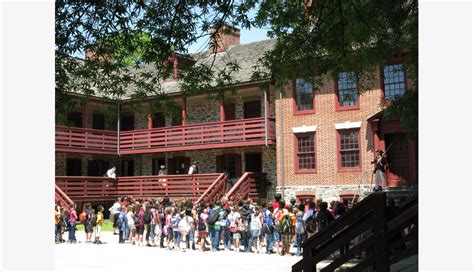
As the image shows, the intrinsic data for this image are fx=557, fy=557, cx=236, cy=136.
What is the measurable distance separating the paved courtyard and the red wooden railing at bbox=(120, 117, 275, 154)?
10.7 meters

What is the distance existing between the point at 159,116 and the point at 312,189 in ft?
38.0

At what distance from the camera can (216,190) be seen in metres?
27.5

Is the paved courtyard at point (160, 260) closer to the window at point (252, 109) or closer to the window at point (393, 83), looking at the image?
the window at point (393, 83)

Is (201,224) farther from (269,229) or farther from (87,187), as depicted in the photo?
(87,187)

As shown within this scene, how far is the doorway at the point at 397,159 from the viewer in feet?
79.0

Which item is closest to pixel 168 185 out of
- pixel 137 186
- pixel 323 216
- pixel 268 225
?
pixel 137 186

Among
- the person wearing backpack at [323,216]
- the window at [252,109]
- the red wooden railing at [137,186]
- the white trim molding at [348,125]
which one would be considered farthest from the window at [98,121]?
the person wearing backpack at [323,216]

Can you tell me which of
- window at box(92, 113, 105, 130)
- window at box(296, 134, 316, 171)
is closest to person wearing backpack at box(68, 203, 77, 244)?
window at box(296, 134, 316, 171)

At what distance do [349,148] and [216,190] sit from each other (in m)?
6.79

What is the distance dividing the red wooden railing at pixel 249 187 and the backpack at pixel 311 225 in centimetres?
1065

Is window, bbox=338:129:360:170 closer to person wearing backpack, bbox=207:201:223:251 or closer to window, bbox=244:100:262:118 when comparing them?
window, bbox=244:100:262:118

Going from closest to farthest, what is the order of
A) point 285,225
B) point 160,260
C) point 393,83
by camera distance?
point 160,260 → point 285,225 → point 393,83

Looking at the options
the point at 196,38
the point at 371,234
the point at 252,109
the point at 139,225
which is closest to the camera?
the point at 371,234

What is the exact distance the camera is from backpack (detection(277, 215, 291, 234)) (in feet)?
52.4
